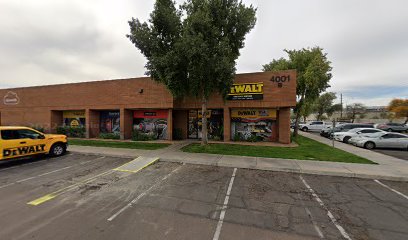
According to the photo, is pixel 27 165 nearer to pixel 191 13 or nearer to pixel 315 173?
pixel 191 13

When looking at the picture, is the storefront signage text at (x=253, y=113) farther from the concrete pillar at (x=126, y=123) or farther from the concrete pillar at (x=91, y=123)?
the concrete pillar at (x=91, y=123)

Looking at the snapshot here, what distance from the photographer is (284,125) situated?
1551 centimetres

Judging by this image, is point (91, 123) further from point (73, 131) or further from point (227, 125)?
point (227, 125)

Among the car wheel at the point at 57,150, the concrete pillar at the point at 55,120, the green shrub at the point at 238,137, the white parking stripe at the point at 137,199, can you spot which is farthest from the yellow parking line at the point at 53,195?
the concrete pillar at the point at 55,120

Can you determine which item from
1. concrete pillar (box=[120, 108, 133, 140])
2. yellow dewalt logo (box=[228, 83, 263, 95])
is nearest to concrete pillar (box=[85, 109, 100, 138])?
concrete pillar (box=[120, 108, 133, 140])

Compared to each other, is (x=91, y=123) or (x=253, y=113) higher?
(x=253, y=113)

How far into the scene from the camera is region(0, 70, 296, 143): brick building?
15406mm

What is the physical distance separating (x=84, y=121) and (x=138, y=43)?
539 inches

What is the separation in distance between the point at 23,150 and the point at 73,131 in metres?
11.7

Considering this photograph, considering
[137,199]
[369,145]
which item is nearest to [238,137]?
[369,145]

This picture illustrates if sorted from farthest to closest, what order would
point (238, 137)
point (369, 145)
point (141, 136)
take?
point (141, 136) → point (238, 137) → point (369, 145)

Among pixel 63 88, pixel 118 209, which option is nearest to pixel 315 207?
pixel 118 209

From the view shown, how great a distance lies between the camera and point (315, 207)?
5.12 meters

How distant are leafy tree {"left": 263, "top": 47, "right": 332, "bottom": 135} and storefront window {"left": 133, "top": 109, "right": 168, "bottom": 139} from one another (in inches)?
581
